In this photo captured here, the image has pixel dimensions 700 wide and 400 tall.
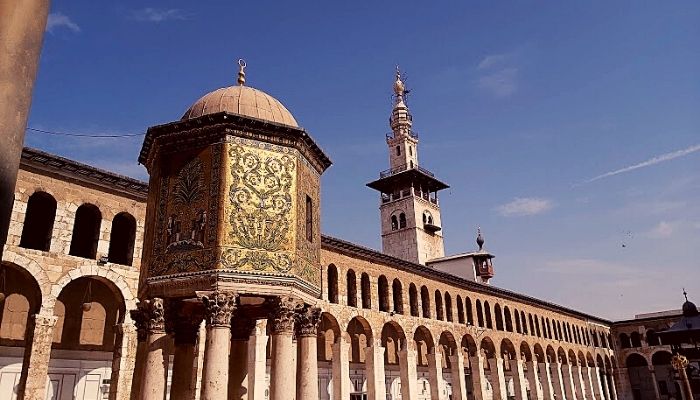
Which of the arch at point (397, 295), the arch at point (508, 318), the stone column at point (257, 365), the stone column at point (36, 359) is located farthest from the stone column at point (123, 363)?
the arch at point (508, 318)

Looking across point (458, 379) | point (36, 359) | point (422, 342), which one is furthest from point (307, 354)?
point (422, 342)

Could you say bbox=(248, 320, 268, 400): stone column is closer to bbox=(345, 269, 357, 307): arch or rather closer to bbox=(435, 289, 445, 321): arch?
bbox=(345, 269, 357, 307): arch

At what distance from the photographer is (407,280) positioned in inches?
1067

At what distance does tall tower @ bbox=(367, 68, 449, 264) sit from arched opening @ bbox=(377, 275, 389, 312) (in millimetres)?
20112

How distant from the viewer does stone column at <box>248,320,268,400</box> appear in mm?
18078

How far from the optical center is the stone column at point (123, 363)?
1494cm

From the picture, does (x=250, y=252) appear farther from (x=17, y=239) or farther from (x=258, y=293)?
(x=17, y=239)

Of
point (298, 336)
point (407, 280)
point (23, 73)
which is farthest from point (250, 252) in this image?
point (407, 280)

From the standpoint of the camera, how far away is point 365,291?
80.9 feet

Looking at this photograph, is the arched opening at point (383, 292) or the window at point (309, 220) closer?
the window at point (309, 220)

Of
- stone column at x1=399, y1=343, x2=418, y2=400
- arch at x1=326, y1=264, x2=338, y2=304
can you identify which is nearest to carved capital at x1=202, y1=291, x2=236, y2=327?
arch at x1=326, y1=264, x2=338, y2=304

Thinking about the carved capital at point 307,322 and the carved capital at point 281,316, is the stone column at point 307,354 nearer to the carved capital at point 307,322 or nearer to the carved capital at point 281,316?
the carved capital at point 307,322

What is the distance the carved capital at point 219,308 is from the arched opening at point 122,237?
32.0ft

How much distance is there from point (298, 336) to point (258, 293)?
56.9 inches
